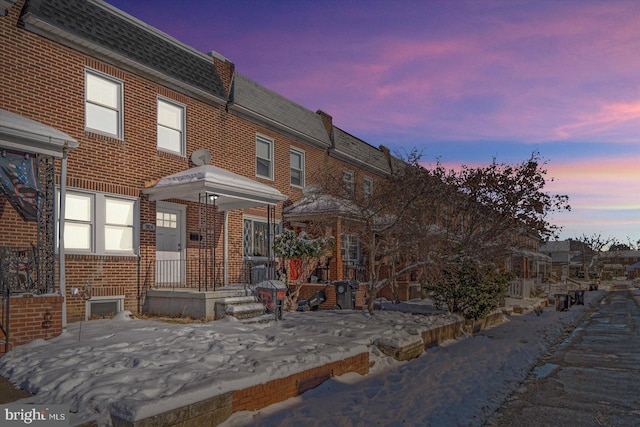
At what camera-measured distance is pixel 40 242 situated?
9.22 m

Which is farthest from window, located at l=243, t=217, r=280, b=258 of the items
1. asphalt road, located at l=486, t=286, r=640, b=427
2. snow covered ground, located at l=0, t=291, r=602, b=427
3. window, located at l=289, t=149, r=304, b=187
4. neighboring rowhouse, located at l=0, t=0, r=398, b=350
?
asphalt road, located at l=486, t=286, r=640, b=427

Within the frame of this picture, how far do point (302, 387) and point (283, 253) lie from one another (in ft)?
29.2

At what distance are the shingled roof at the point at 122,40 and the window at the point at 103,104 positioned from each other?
567 millimetres

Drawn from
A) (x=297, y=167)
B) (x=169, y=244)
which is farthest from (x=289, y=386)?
(x=297, y=167)

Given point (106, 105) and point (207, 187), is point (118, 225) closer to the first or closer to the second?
point (207, 187)

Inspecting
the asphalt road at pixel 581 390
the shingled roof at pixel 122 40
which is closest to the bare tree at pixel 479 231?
the asphalt road at pixel 581 390

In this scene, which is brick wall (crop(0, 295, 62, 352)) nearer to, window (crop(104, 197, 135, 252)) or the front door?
window (crop(104, 197, 135, 252))

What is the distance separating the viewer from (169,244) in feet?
46.4

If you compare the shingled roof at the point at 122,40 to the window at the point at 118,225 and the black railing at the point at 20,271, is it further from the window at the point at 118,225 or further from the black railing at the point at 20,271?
the black railing at the point at 20,271

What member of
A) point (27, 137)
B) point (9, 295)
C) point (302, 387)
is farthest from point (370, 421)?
point (27, 137)

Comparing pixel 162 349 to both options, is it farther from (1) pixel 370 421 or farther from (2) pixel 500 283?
(2) pixel 500 283

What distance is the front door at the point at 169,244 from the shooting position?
1381 cm

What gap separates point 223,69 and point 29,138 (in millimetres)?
8645

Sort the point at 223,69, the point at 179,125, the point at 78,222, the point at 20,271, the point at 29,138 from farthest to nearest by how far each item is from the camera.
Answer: the point at 223,69 → the point at 179,125 → the point at 78,222 → the point at 20,271 → the point at 29,138
